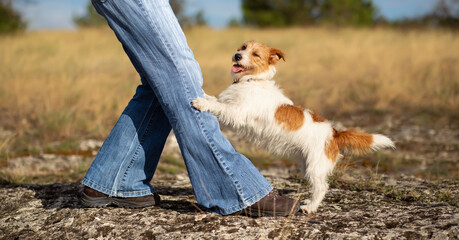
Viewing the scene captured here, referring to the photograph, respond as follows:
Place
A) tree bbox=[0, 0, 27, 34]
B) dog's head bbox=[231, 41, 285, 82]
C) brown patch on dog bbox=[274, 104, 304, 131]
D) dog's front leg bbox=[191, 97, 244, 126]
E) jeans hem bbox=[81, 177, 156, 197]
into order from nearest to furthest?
dog's front leg bbox=[191, 97, 244, 126], jeans hem bbox=[81, 177, 156, 197], brown patch on dog bbox=[274, 104, 304, 131], dog's head bbox=[231, 41, 285, 82], tree bbox=[0, 0, 27, 34]

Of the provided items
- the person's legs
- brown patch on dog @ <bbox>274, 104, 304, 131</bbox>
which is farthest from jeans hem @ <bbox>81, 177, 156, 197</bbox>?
brown patch on dog @ <bbox>274, 104, 304, 131</bbox>

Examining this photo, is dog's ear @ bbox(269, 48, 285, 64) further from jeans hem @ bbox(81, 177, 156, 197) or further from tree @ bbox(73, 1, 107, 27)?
tree @ bbox(73, 1, 107, 27)

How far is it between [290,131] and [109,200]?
4.33 feet

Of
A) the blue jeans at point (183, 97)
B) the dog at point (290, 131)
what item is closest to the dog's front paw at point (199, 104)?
the blue jeans at point (183, 97)

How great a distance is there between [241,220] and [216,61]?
33.1 feet

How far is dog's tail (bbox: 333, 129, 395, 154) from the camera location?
2.78 m

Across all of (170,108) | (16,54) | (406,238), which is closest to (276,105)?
(170,108)

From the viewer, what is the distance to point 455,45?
12.2 meters

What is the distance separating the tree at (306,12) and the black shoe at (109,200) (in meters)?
21.8

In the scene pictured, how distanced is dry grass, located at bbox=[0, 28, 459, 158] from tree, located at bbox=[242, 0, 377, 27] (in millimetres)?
9184

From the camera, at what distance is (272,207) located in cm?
236

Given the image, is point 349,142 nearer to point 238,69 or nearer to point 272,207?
point 272,207

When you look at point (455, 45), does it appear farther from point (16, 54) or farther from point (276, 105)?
point (16, 54)

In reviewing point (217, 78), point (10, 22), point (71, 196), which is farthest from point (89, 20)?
point (71, 196)
